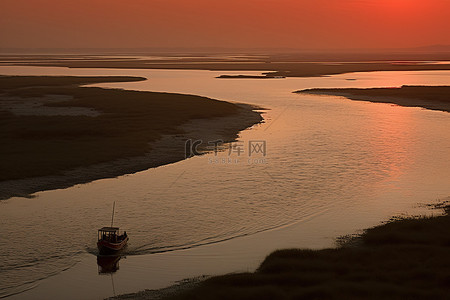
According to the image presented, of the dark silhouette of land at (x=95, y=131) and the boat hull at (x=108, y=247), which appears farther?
the dark silhouette of land at (x=95, y=131)

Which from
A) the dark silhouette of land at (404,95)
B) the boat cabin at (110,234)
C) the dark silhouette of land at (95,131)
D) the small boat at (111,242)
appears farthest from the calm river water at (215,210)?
the dark silhouette of land at (404,95)

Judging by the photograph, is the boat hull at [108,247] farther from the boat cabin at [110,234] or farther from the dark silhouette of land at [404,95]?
the dark silhouette of land at [404,95]

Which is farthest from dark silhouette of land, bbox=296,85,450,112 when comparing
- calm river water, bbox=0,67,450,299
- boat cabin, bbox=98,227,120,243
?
boat cabin, bbox=98,227,120,243

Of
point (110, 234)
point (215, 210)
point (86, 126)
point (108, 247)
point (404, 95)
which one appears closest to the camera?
point (108, 247)

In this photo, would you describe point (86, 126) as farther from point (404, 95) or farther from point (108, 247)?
point (404, 95)

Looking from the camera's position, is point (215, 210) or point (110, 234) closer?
point (110, 234)

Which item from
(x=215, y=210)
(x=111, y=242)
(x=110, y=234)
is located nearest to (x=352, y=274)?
(x=111, y=242)

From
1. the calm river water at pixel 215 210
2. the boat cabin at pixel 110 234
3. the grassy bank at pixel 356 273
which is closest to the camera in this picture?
the grassy bank at pixel 356 273

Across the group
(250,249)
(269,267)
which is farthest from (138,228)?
(269,267)
